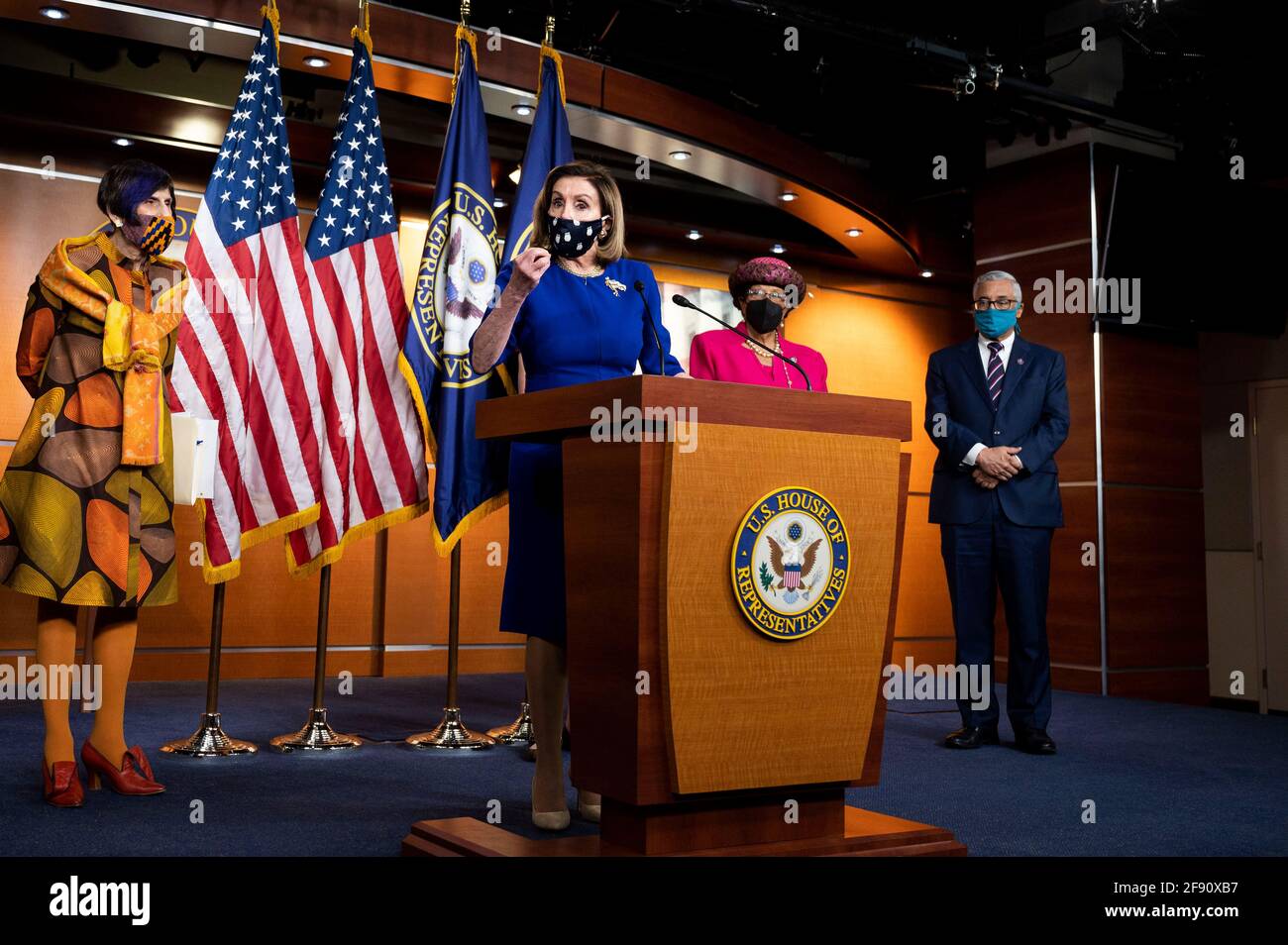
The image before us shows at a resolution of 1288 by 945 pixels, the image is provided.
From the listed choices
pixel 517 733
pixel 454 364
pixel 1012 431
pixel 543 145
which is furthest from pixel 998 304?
pixel 517 733

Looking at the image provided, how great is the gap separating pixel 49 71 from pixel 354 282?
3346 mm

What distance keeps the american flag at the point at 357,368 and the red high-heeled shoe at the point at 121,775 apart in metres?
1.03

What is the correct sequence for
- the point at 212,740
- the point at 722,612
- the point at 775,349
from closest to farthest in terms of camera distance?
the point at 722,612 < the point at 775,349 < the point at 212,740

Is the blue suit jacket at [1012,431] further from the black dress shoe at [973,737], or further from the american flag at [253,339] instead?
the american flag at [253,339]

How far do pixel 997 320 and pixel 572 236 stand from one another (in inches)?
90.8

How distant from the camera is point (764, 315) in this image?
10.7 feet

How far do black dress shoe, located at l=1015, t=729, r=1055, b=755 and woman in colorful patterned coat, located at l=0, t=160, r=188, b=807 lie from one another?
9.49 feet

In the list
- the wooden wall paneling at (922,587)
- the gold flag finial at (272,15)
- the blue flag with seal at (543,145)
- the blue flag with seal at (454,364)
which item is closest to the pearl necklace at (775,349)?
the blue flag with seal at (454,364)

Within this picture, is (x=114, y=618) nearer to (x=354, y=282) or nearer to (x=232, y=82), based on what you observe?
(x=354, y=282)

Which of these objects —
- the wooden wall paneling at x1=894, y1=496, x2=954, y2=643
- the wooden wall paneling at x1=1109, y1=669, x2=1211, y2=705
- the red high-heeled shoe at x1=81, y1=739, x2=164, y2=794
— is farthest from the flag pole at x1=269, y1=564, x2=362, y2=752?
the wooden wall paneling at x1=894, y1=496, x2=954, y2=643

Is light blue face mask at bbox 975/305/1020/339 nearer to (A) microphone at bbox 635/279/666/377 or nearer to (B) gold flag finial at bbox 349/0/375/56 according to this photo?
(A) microphone at bbox 635/279/666/377

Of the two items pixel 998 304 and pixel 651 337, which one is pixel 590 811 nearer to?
pixel 651 337

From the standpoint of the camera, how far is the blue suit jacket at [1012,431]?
14.3ft

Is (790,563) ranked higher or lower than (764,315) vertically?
lower
